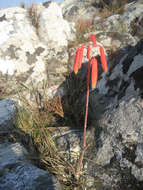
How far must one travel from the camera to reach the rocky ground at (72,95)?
4.16 feet

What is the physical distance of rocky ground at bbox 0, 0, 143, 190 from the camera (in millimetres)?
1269

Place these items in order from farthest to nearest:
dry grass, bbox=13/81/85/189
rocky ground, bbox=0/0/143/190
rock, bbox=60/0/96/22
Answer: rock, bbox=60/0/96/22, dry grass, bbox=13/81/85/189, rocky ground, bbox=0/0/143/190

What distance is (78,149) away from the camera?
1.61 m

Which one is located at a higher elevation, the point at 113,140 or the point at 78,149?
the point at 113,140

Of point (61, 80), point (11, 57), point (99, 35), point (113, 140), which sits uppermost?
point (99, 35)

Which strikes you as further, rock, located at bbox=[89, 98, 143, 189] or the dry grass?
the dry grass

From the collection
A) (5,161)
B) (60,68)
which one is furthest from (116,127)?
(60,68)

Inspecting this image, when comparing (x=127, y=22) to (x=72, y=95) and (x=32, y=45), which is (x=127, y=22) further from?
(x=72, y=95)

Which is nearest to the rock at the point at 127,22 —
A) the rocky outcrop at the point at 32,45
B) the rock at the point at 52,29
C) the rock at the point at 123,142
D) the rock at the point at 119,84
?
the rocky outcrop at the point at 32,45

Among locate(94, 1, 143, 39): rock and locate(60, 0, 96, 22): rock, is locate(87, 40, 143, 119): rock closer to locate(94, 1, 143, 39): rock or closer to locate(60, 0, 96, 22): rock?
locate(94, 1, 143, 39): rock

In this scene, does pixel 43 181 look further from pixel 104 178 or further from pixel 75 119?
pixel 75 119

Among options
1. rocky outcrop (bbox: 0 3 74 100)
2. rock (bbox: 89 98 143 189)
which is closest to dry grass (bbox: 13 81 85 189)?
rock (bbox: 89 98 143 189)

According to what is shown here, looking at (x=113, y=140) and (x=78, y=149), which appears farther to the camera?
(x=78, y=149)

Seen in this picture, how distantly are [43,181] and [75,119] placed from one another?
116 centimetres
